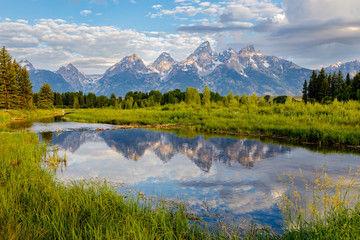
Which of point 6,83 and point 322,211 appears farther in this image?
point 6,83

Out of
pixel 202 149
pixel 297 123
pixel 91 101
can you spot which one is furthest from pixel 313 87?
pixel 91 101

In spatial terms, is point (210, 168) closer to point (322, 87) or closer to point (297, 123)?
point (297, 123)

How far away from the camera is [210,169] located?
1594 centimetres

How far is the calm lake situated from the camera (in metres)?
10.3

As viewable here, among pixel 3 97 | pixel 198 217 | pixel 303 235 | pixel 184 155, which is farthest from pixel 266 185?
pixel 3 97

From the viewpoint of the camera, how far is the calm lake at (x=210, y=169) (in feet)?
33.6

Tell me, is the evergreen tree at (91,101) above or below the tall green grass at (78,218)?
above

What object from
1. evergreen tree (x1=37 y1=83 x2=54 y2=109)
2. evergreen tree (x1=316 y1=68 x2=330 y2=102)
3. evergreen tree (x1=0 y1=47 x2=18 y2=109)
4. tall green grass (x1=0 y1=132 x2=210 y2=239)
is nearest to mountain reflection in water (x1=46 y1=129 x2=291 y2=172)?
tall green grass (x1=0 y1=132 x2=210 y2=239)

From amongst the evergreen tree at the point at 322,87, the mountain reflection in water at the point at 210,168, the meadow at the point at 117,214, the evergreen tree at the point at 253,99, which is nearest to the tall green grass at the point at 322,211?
the meadow at the point at 117,214

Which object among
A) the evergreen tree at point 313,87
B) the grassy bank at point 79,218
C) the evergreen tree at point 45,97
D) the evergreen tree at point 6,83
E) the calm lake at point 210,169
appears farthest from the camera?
the evergreen tree at point 313,87

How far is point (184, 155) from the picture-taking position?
66.9ft

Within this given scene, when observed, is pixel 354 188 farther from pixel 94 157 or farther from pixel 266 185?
pixel 94 157

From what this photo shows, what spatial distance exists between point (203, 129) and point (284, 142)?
13.4m

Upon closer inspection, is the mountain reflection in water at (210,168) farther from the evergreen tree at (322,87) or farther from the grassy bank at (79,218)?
the evergreen tree at (322,87)
